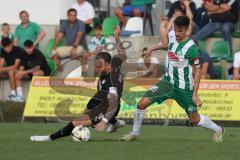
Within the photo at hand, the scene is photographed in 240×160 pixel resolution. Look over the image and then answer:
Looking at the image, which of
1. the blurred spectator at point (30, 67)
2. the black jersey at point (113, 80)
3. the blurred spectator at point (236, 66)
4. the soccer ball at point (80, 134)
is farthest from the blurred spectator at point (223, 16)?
the soccer ball at point (80, 134)

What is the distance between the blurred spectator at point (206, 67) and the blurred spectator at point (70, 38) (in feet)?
10.9

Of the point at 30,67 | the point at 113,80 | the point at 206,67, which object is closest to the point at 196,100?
the point at 113,80

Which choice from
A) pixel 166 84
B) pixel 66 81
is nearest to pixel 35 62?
pixel 66 81

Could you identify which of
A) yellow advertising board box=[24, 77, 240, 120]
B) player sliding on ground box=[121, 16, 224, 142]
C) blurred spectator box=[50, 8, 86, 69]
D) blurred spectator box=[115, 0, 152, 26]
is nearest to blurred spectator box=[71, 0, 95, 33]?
blurred spectator box=[50, 8, 86, 69]

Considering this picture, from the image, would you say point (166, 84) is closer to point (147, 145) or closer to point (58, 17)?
point (147, 145)

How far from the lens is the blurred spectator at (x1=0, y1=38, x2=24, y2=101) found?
23641 millimetres

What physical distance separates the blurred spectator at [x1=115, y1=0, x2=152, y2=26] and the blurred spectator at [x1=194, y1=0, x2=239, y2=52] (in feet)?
7.08

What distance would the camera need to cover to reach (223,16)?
2405cm

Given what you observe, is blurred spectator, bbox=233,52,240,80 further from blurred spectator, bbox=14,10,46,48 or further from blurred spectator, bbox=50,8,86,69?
blurred spectator, bbox=14,10,46,48

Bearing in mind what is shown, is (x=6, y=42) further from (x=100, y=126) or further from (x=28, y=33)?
(x=100, y=126)

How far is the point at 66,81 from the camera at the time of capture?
21922mm

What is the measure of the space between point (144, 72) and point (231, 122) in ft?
8.28

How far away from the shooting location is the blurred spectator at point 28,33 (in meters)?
24.9

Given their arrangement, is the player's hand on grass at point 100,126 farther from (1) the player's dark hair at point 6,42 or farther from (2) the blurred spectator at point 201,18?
(2) the blurred spectator at point 201,18
